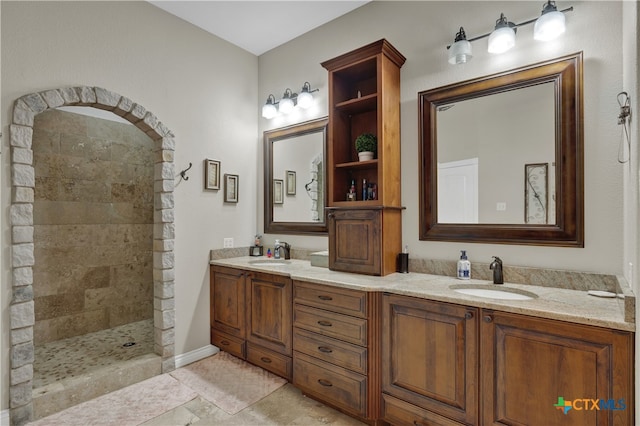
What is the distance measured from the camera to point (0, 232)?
6.41ft

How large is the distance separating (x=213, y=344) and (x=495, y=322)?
257 centimetres

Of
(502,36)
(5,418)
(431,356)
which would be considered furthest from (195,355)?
(502,36)

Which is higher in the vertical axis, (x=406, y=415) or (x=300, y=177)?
(x=300, y=177)

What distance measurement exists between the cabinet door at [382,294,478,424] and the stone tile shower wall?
10.8 feet

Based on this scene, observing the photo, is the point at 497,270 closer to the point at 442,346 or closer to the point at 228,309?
the point at 442,346

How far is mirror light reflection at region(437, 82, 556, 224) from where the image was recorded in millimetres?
1936

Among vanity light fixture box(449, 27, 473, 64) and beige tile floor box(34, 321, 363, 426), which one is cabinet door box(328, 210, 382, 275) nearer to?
beige tile floor box(34, 321, 363, 426)

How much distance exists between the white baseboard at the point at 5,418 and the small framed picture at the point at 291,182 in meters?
2.54

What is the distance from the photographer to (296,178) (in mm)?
3238

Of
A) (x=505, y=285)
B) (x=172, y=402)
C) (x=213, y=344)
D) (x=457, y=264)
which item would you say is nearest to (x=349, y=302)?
(x=457, y=264)

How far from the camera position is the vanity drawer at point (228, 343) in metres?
2.82

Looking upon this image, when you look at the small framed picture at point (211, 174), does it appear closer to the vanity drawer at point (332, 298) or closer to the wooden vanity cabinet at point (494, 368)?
the vanity drawer at point (332, 298)

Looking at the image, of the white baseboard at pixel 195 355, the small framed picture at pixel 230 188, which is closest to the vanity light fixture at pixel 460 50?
the small framed picture at pixel 230 188

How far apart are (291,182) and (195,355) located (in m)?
1.90
